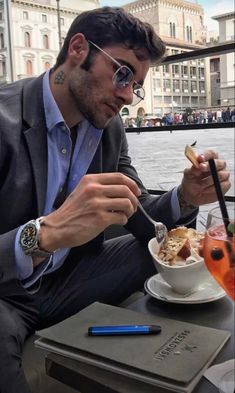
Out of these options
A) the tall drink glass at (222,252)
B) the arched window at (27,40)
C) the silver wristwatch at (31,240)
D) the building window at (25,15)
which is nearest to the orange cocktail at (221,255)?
the tall drink glass at (222,252)

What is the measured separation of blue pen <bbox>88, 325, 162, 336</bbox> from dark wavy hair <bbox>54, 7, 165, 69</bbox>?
0.60m

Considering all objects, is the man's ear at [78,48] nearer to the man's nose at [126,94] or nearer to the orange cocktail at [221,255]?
the man's nose at [126,94]

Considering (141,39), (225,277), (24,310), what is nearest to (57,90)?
(141,39)

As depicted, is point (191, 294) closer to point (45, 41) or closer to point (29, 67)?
point (29, 67)

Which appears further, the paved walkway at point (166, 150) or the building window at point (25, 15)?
the building window at point (25, 15)

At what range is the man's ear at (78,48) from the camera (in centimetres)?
91

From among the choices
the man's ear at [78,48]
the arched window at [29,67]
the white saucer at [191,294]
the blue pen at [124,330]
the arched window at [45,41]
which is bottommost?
the white saucer at [191,294]

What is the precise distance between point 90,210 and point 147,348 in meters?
0.18

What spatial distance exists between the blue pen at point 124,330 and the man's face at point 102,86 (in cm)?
52

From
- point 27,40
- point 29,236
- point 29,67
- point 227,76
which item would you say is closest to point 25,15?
point 29,67

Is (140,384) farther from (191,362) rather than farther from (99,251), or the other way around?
(99,251)

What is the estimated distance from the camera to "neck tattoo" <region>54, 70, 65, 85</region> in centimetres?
93

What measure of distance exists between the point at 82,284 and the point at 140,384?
0.45 metres

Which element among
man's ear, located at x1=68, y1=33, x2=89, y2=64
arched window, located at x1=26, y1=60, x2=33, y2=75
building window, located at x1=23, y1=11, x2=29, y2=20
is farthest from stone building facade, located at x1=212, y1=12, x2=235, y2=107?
building window, located at x1=23, y1=11, x2=29, y2=20
